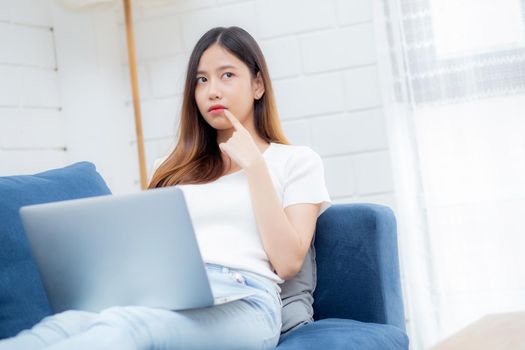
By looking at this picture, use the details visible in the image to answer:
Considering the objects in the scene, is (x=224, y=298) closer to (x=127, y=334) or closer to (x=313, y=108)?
(x=127, y=334)

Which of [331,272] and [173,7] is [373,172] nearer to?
[331,272]

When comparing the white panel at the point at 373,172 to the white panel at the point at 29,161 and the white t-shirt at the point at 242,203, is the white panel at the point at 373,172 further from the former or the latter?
the white panel at the point at 29,161

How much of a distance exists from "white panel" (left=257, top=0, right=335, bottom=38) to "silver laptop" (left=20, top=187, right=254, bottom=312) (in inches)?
58.2

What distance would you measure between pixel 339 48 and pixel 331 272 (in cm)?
101

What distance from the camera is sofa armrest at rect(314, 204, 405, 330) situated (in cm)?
180

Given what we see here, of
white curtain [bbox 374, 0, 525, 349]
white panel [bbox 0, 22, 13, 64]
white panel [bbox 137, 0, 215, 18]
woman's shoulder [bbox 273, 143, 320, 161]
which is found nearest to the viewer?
woman's shoulder [bbox 273, 143, 320, 161]

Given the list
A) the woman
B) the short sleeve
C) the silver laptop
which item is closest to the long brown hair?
the woman

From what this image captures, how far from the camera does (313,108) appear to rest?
268 centimetres

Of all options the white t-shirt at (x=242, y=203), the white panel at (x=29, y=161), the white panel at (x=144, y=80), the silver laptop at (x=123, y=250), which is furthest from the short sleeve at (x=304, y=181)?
the white panel at (x=144, y=80)

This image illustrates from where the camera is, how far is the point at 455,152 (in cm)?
251

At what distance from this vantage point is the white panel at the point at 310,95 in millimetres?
2654

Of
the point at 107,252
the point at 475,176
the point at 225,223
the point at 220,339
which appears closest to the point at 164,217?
the point at 107,252

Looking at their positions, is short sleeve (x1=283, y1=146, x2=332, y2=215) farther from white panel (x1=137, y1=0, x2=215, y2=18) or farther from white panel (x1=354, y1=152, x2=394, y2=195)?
white panel (x1=137, y1=0, x2=215, y2=18)

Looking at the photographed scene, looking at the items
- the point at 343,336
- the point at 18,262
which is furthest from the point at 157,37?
the point at 343,336
